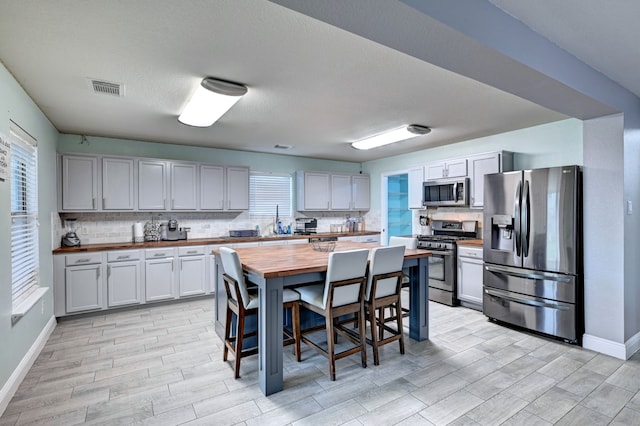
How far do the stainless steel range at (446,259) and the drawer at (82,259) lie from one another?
425 centimetres

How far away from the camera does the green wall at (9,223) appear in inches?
89.1

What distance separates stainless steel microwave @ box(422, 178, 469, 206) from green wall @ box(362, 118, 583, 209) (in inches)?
20.4

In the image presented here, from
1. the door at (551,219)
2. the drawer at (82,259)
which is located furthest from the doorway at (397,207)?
the drawer at (82,259)

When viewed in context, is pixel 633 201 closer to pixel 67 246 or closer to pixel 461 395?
pixel 461 395

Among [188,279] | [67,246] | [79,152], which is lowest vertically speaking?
[188,279]

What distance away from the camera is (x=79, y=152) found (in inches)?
169

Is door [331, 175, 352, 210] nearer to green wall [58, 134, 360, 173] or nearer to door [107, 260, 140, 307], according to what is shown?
green wall [58, 134, 360, 173]

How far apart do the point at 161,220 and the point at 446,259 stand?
4.22 metres

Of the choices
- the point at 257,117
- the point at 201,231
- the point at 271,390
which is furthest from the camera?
the point at 201,231

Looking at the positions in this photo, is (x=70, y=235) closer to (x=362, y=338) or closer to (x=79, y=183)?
(x=79, y=183)

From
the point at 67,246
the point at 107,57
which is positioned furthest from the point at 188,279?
the point at 107,57

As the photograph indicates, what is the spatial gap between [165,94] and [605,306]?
14.3 feet

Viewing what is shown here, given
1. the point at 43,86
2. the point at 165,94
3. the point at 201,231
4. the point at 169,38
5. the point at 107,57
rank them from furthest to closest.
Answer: the point at 201,231 → the point at 165,94 → the point at 43,86 → the point at 107,57 → the point at 169,38

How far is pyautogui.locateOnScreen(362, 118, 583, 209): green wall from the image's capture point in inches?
148
